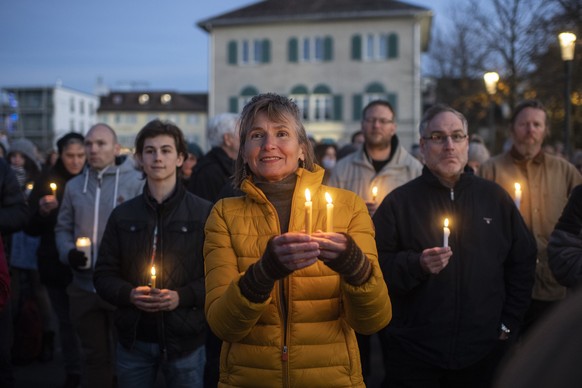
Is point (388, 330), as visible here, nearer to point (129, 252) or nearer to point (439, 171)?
point (439, 171)

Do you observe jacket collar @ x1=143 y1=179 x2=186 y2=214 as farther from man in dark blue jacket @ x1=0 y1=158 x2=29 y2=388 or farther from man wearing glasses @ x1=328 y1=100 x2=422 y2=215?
man wearing glasses @ x1=328 y1=100 x2=422 y2=215

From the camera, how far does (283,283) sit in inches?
108

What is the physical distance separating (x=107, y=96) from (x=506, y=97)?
74.0m

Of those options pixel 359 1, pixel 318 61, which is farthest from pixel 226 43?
pixel 359 1

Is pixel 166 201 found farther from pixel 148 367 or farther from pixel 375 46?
pixel 375 46

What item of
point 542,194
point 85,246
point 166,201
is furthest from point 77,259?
point 542,194

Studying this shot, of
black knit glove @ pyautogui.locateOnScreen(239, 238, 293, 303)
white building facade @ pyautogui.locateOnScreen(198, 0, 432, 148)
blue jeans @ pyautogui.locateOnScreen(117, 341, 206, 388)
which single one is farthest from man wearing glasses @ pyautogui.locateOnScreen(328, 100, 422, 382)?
white building facade @ pyautogui.locateOnScreen(198, 0, 432, 148)

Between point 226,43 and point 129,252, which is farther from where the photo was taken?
point 226,43

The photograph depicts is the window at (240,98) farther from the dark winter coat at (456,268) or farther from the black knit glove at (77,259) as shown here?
the dark winter coat at (456,268)

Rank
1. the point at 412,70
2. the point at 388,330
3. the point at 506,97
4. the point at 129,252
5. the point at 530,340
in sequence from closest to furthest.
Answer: the point at 530,340, the point at 388,330, the point at 129,252, the point at 506,97, the point at 412,70

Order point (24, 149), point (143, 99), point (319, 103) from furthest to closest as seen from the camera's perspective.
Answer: point (143, 99)
point (319, 103)
point (24, 149)

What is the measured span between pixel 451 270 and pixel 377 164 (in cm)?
230

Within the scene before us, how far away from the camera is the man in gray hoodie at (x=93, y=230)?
188 inches

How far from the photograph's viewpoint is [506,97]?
2159cm
